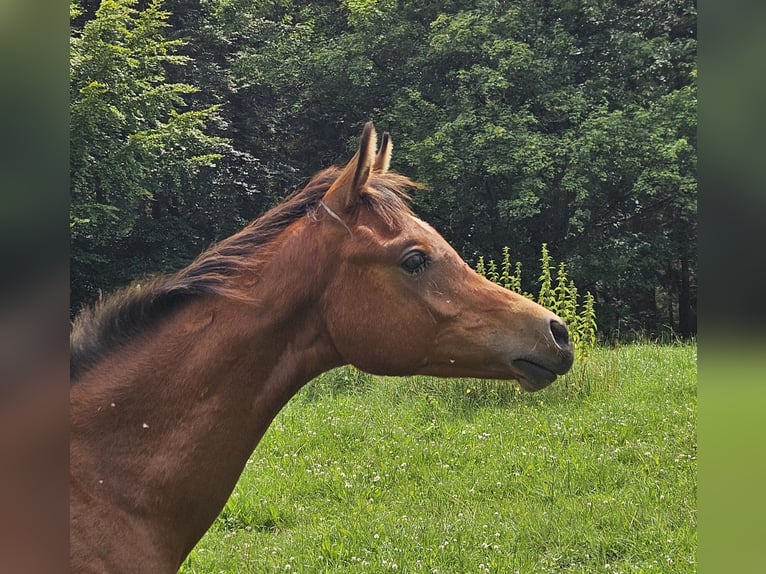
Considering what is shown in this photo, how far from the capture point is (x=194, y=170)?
27.4 feet

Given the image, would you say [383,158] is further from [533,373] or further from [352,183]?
[533,373]

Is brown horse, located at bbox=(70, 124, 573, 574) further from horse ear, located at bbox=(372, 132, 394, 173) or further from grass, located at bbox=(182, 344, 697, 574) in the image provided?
grass, located at bbox=(182, 344, 697, 574)

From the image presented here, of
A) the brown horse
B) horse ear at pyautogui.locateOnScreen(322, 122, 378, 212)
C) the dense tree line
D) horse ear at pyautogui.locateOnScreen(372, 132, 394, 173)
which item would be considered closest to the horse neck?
the brown horse

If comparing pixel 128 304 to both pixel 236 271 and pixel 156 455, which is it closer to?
pixel 236 271

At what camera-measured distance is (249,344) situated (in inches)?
62.1

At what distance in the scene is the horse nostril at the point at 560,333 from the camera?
1765mm

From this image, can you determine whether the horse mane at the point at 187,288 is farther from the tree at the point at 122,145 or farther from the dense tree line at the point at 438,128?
Answer: the tree at the point at 122,145

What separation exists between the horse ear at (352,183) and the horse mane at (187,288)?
0.03 meters

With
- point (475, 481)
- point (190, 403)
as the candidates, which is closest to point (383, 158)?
point (190, 403)

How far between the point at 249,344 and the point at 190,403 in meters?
0.20

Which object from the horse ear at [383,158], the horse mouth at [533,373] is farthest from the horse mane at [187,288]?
the horse mouth at [533,373]

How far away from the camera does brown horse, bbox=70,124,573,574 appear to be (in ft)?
4.86
